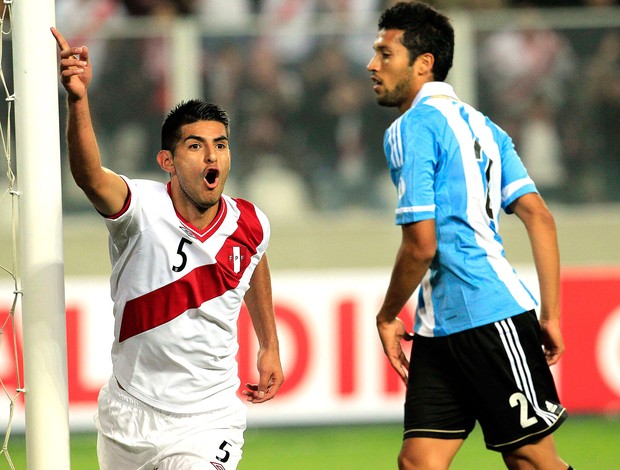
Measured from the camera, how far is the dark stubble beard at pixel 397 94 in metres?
3.88

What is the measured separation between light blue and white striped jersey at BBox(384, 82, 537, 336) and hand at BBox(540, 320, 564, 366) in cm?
12

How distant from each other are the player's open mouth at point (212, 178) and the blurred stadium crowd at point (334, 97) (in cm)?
457

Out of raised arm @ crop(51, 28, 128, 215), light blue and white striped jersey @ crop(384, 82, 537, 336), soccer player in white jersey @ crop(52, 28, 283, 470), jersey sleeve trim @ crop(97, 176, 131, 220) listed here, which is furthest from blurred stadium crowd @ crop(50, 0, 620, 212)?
raised arm @ crop(51, 28, 128, 215)

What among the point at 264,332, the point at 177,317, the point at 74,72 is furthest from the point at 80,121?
the point at 264,332

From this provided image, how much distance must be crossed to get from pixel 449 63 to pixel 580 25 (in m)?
4.59

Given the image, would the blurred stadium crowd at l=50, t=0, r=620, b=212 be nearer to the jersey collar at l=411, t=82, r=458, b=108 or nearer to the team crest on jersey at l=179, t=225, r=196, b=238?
the jersey collar at l=411, t=82, r=458, b=108

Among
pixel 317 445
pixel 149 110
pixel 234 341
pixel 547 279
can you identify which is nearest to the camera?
pixel 234 341

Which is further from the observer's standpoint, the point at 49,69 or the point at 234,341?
the point at 234,341

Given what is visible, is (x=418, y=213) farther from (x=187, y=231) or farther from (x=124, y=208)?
(x=124, y=208)

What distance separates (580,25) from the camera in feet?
26.8

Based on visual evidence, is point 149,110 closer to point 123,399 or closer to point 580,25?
point 580,25

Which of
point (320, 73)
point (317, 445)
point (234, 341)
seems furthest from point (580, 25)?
point (234, 341)

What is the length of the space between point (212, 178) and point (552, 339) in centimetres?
140

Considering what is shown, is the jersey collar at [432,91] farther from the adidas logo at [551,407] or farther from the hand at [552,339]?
the adidas logo at [551,407]
